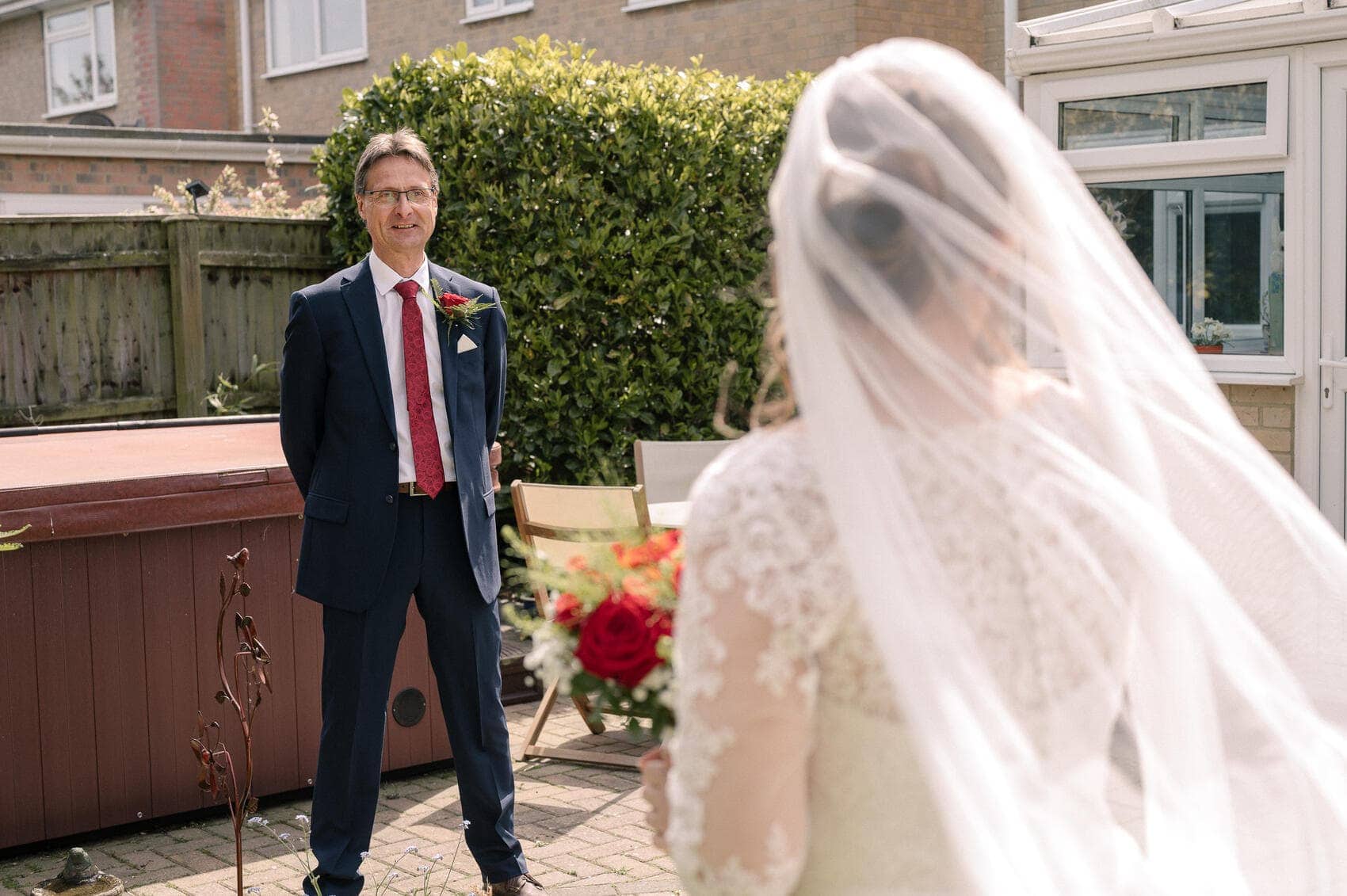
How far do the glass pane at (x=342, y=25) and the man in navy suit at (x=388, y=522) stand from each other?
15.0 m

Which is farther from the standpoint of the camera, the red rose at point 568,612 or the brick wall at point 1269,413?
the brick wall at point 1269,413

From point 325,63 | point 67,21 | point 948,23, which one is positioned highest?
point 67,21

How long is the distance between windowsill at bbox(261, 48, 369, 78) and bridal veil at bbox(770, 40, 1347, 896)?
692 inches

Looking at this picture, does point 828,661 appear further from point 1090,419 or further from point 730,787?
point 1090,419

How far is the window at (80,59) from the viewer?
71.4ft

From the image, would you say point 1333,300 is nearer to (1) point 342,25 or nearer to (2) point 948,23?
(2) point 948,23

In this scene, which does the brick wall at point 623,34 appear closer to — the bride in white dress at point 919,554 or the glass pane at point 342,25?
the glass pane at point 342,25

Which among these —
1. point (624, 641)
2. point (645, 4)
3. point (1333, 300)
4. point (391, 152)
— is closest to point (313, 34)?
point (645, 4)

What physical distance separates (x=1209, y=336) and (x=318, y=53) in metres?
14.2

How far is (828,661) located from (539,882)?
10.7ft

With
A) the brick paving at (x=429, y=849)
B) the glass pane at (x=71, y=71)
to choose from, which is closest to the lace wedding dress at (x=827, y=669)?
the brick paving at (x=429, y=849)

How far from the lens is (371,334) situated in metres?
4.39

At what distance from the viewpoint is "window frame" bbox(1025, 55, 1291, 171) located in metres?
7.36

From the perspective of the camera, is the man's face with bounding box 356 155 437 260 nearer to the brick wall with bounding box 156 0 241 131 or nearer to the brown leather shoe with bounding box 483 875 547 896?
the brown leather shoe with bounding box 483 875 547 896
